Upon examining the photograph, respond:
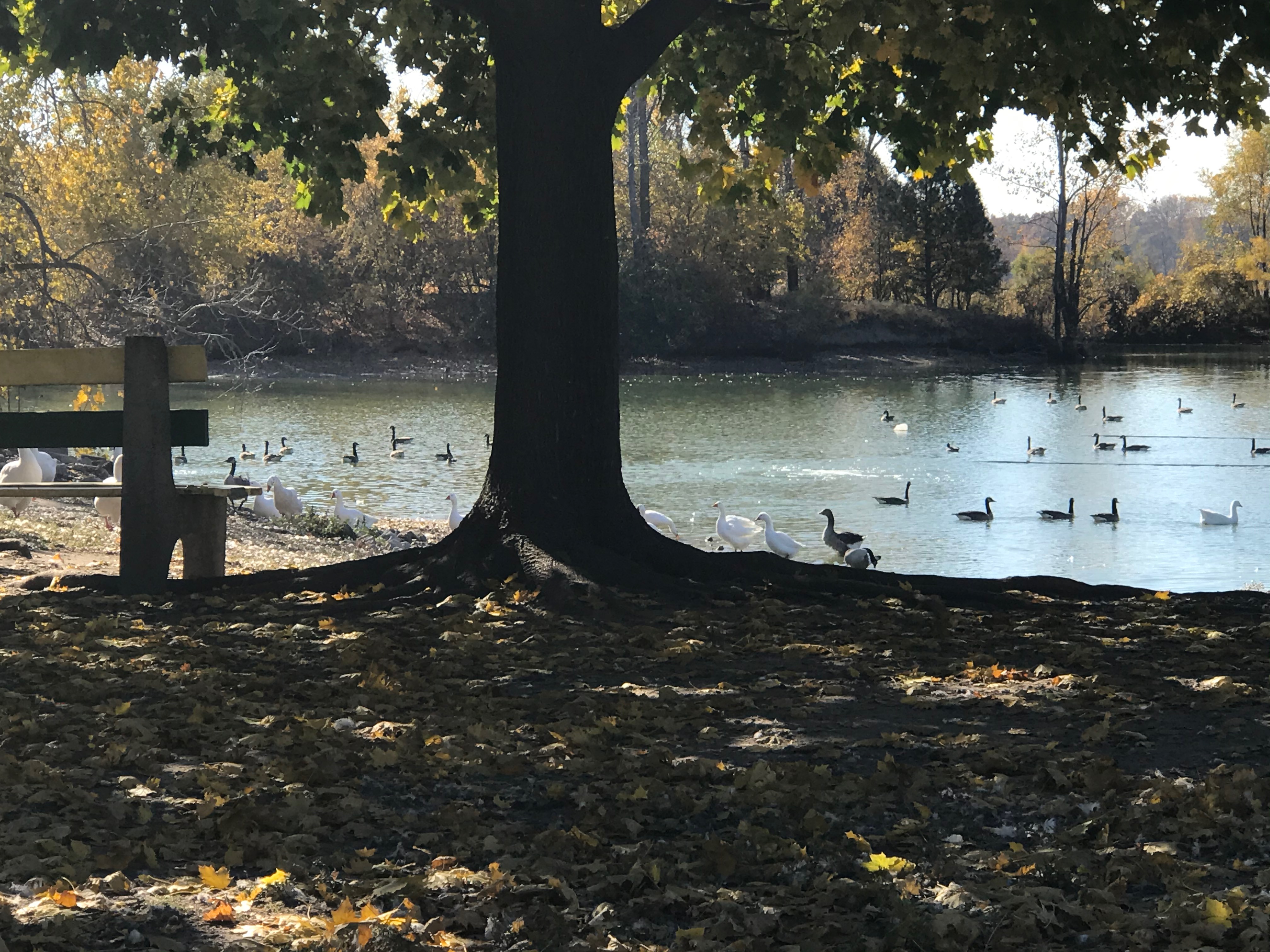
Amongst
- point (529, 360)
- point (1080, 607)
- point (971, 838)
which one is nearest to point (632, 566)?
point (529, 360)

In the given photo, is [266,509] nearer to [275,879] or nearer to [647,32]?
[647,32]

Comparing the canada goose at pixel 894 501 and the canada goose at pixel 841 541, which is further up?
the canada goose at pixel 894 501

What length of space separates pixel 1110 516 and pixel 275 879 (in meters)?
21.9

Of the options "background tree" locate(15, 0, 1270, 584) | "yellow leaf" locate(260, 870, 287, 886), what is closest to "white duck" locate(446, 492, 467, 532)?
"background tree" locate(15, 0, 1270, 584)

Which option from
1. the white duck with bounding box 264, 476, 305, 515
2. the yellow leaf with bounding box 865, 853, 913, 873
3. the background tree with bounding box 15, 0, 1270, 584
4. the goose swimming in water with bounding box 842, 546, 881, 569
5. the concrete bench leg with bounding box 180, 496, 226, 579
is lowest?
the goose swimming in water with bounding box 842, 546, 881, 569

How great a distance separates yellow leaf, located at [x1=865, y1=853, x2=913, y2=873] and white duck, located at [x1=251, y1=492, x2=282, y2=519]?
1880 centimetres

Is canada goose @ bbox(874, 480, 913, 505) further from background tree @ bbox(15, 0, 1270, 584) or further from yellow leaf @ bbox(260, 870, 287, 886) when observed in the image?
yellow leaf @ bbox(260, 870, 287, 886)

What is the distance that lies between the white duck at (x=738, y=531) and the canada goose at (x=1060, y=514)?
6165 mm

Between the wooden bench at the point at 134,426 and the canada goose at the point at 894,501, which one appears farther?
the canada goose at the point at 894,501

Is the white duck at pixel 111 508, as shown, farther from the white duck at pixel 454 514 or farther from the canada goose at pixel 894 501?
the canada goose at pixel 894 501

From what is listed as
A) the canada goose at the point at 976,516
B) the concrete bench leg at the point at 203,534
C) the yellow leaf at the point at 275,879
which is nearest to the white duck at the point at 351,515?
the canada goose at the point at 976,516

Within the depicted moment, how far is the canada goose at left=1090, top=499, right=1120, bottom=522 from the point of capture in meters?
23.9

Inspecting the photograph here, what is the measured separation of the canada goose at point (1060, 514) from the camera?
960 inches

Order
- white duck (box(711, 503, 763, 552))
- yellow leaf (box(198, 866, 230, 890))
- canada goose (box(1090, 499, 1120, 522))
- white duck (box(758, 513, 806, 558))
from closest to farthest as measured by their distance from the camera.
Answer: yellow leaf (box(198, 866, 230, 890)), white duck (box(758, 513, 806, 558)), white duck (box(711, 503, 763, 552)), canada goose (box(1090, 499, 1120, 522))
